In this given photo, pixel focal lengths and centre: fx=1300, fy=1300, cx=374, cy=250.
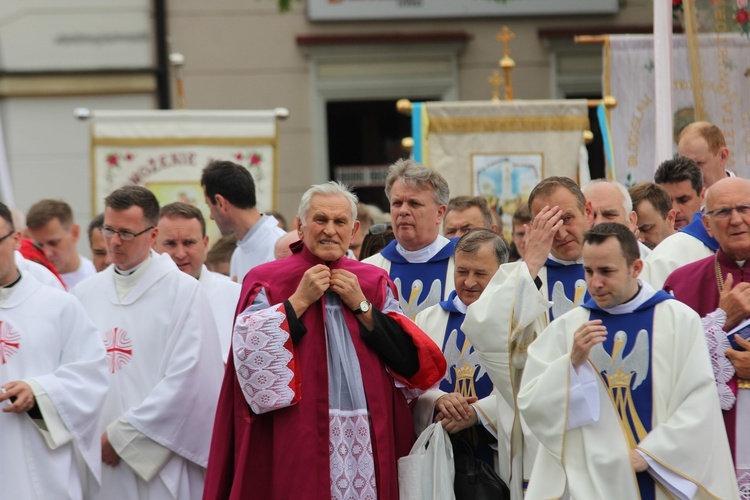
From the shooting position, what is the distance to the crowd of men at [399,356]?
16.3ft

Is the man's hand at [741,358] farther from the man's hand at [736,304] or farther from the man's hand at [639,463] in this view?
the man's hand at [639,463]

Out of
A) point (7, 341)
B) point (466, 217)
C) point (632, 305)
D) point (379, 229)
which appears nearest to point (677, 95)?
point (466, 217)

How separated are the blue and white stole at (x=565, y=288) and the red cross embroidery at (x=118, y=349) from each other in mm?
2073

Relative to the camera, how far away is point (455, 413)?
545 cm

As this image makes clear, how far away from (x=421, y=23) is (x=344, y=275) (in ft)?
28.6

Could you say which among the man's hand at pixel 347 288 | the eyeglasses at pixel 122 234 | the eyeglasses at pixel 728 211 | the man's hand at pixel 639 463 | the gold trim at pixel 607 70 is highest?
the gold trim at pixel 607 70

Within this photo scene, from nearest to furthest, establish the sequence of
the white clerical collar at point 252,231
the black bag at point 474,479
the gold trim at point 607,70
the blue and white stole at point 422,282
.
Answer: the black bag at point 474,479 < the blue and white stole at point 422,282 < the white clerical collar at point 252,231 < the gold trim at point 607,70

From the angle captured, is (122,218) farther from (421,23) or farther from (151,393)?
(421,23)

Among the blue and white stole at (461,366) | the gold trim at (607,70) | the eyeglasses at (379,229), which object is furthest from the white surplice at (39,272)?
the gold trim at (607,70)

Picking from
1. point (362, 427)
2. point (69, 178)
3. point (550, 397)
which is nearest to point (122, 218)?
point (362, 427)

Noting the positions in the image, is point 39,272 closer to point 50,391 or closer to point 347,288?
point 50,391

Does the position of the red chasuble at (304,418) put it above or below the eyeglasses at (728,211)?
below

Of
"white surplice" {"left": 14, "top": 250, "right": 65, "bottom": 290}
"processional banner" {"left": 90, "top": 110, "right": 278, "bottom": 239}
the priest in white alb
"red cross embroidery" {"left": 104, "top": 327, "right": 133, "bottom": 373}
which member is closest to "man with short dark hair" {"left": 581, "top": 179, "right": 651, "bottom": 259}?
"red cross embroidery" {"left": 104, "top": 327, "right": 133, "bottom": 373}

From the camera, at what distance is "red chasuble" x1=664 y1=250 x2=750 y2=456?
17.9 ft
